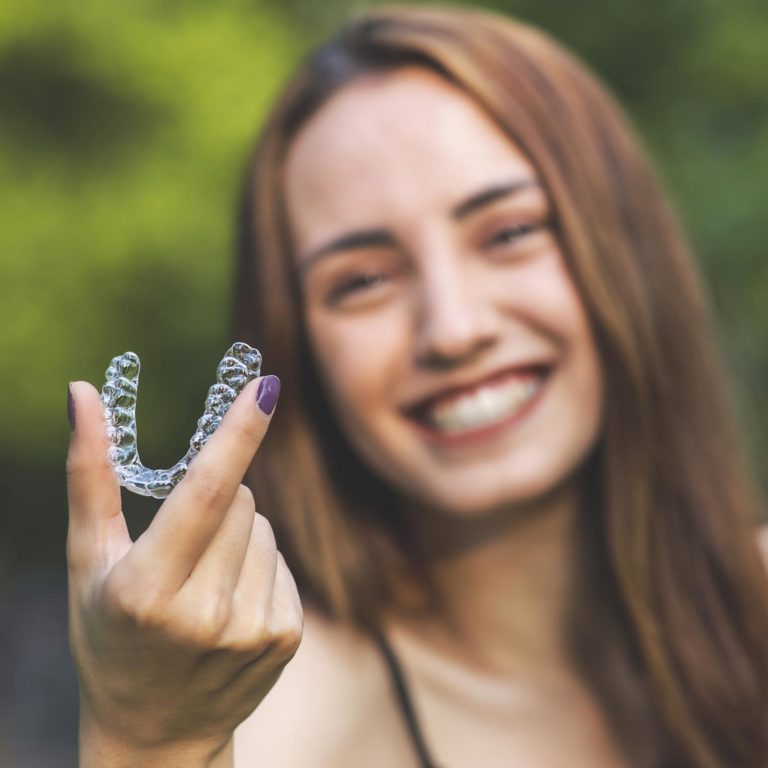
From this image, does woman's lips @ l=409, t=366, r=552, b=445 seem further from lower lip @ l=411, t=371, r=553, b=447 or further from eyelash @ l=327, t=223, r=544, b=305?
eyelash @ l=327, t=223, r=544, b=305

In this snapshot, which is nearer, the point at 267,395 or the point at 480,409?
the point at 267,395

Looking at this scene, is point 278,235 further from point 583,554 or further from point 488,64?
point 583,554

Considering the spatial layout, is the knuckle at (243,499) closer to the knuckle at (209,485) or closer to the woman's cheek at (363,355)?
the knuckle at (209,485)

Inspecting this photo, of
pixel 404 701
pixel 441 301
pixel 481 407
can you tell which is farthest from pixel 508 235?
pixel 404 701

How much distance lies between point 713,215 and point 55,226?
365cm

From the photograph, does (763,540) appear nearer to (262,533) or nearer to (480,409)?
(480,409)

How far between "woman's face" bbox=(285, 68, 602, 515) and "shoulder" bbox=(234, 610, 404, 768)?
322 millimetres

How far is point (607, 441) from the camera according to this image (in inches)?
86.5

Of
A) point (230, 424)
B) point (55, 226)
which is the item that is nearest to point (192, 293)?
point (55, 226)

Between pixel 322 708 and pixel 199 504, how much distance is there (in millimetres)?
958

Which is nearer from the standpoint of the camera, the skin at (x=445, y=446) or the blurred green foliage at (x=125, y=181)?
the skin at (x=445, y=446)

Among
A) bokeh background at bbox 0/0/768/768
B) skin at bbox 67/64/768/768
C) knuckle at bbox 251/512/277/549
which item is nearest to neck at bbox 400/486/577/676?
skin at bbox 67/64/768/768

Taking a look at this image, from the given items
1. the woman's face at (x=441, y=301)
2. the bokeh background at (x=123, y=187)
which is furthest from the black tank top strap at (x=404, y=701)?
the bokeh background at (x=123, y=187)

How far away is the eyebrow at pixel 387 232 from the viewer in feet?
6.33
